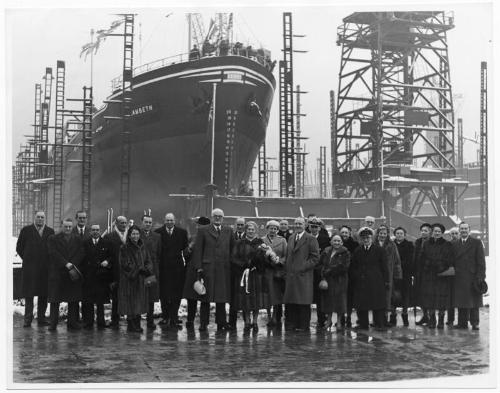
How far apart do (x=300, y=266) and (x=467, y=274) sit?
2311mm

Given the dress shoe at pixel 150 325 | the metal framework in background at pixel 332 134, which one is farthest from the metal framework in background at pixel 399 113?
the dress shoe at pixel 150 325

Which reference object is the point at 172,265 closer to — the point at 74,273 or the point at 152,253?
the point at 152,253

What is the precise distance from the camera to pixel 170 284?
8.88 meters

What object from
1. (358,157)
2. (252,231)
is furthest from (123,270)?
(358,157)

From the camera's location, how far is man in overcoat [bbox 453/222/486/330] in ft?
29.3

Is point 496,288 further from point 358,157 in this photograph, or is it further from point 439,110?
point 358,157

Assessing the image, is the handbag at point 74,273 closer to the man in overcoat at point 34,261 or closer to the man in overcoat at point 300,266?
the man in overcoat at point 34,261

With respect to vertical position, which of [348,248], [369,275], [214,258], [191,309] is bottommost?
[191,309]

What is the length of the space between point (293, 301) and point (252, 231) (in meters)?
1.01

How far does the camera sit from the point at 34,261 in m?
8.90

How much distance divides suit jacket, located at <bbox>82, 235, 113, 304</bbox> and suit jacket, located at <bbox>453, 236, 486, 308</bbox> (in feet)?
14.9

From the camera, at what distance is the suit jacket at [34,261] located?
8.84m

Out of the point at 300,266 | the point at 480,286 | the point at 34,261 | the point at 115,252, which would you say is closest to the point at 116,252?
the point at 115,252

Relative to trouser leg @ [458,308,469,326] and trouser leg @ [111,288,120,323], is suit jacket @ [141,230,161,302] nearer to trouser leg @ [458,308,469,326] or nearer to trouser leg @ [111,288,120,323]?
trouser leg @ [111,288,120,323]
